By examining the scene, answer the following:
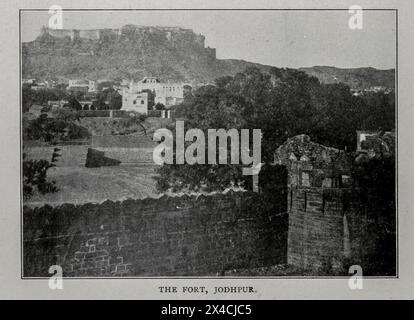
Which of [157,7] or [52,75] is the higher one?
[157,7]

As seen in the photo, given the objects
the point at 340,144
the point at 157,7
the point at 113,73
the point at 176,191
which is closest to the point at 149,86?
the point at 113,73

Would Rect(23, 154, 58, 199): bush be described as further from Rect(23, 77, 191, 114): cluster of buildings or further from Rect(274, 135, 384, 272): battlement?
Rect(274, 135, 384, 272): battlement

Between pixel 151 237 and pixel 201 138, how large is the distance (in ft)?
6.09

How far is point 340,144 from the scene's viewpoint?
29.0 ft

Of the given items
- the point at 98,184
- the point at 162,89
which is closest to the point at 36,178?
the point at 98,184

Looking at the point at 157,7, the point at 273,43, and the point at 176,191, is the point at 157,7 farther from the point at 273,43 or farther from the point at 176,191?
the point at 176,191

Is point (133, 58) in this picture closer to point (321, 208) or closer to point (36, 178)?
point (36, 178)

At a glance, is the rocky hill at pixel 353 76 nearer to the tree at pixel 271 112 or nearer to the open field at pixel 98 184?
the tree at pixel 271 112

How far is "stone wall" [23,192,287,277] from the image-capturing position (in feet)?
27.5

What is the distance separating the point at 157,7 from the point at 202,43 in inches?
36.9

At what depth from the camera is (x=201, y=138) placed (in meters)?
8.62

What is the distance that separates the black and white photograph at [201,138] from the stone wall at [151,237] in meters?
0.02
